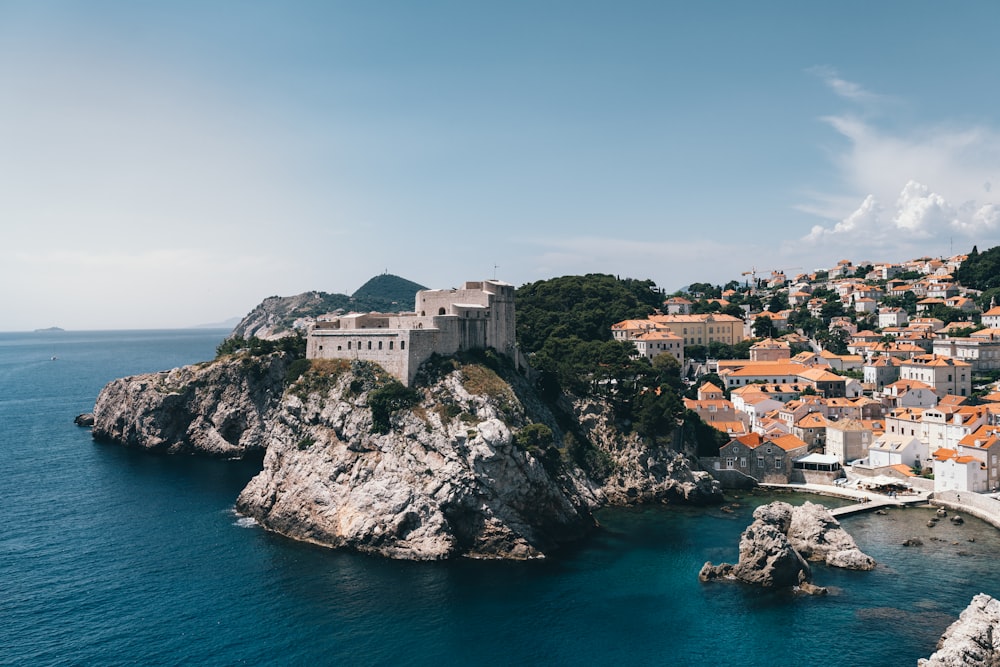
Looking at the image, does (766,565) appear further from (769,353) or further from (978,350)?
(978,350)

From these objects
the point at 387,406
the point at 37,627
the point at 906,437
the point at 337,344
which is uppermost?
the point at 337,344

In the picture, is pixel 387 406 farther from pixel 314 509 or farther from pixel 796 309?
pixel 796 309

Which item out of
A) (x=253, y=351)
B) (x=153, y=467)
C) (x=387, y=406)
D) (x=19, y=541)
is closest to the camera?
(x=19, y=541)

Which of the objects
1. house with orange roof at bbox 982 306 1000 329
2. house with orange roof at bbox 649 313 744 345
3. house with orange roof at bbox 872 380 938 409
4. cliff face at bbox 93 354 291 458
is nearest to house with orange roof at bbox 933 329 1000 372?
house with orange roof at bbox 982 306 1000 329

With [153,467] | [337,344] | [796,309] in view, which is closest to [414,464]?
[337,344]

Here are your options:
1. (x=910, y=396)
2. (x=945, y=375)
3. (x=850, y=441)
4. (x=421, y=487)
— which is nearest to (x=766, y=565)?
(x=421, y=487)
